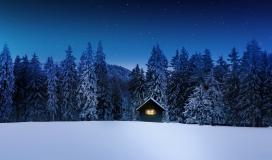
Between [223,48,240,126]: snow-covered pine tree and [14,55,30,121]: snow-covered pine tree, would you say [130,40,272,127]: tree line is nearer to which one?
[223,48,240,126]: snow-covered pine tree

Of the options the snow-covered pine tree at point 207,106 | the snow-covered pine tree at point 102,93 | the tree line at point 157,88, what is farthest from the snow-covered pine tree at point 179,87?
the snow-covered pine tree at point 102,93

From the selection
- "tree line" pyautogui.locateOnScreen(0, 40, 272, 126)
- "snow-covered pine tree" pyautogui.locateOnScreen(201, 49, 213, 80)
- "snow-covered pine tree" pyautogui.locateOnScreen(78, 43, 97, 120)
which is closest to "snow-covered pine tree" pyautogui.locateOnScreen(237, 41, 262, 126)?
"tree line" pyautogui.locateOnScreen(0, 40, 272, 126)

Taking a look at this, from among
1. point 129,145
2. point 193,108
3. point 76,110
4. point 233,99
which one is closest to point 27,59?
point 76,110

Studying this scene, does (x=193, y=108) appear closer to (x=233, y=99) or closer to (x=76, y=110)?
(x=233, y=99)

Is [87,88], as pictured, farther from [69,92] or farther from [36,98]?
[36,98]

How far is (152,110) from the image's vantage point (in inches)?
2312

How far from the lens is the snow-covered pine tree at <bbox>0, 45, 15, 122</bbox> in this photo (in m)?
68.8

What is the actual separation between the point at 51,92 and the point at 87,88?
9597 millimetres

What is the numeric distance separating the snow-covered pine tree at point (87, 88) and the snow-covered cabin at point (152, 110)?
12.3 metres

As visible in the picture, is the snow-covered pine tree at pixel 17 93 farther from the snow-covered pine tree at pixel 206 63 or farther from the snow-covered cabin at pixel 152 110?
the snow-covered pine tree at pixel 206 63

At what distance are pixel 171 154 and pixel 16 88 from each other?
60.0 metres

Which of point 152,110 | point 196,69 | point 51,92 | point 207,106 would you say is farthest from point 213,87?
point 51,92

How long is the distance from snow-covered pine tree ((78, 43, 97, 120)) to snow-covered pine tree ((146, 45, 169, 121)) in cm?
1135

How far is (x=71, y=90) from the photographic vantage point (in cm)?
7438
